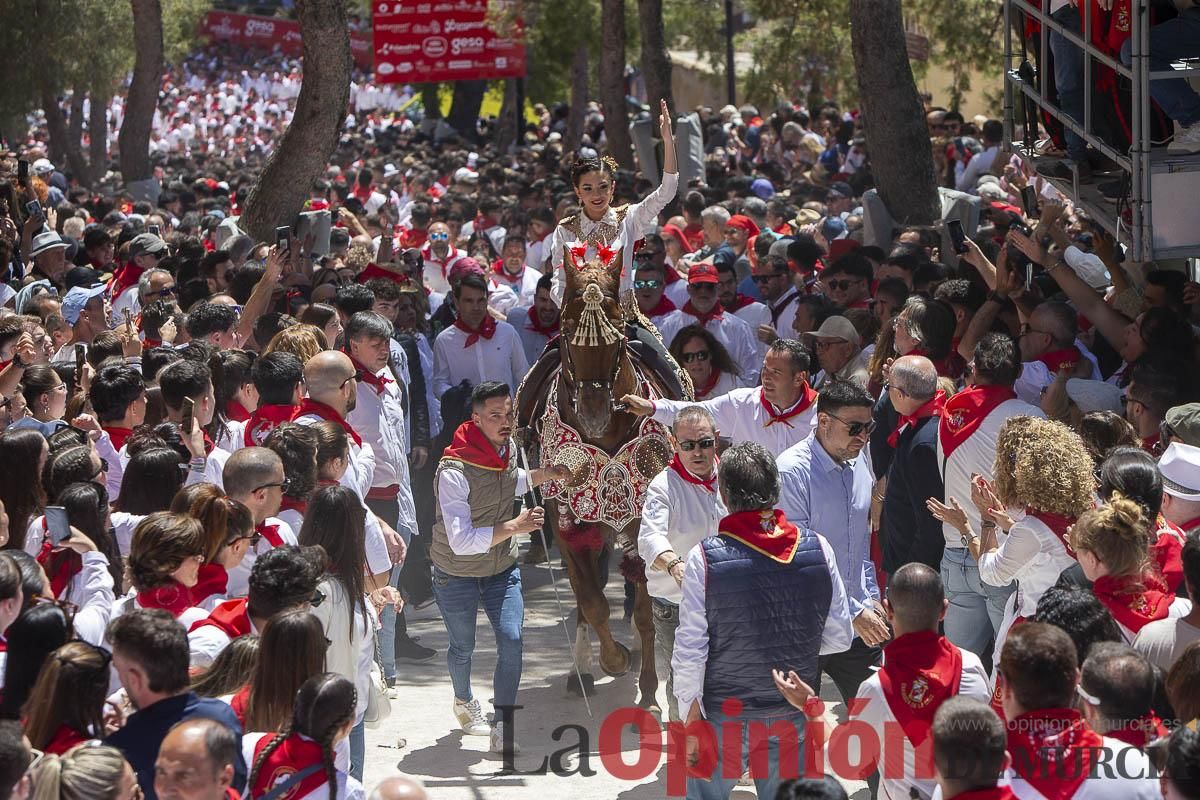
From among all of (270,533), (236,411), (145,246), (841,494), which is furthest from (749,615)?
(145,246)

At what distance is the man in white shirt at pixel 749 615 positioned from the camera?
515 centimetres

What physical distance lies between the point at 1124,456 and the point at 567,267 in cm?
343

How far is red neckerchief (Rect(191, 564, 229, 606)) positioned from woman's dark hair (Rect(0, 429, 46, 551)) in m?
1.10

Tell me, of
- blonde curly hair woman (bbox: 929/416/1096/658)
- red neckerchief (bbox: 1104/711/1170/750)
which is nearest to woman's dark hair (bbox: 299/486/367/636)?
blonde curly hair woman (bbox: 929/416/1096/658)

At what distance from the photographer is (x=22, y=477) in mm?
6059

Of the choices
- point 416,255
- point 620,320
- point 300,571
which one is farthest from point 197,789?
point 416,255

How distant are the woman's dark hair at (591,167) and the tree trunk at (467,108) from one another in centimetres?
3166

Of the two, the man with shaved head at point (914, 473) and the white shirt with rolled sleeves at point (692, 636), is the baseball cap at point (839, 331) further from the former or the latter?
the white shirt with rolled sleeves at point (692, 636)

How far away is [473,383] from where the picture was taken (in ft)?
33.5

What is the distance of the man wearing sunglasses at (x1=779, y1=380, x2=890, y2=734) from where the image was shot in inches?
246

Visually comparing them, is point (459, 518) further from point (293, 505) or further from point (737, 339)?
point (737, 339)

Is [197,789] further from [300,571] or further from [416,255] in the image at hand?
[416,255]

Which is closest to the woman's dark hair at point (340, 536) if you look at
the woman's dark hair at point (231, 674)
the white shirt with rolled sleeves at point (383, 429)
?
the woman's dark hair at point (231, 674)

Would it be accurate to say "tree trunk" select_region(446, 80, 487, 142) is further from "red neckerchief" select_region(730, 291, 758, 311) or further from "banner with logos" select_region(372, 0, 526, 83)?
"red neckerchief" select_region(730, 291, 758, 311)
